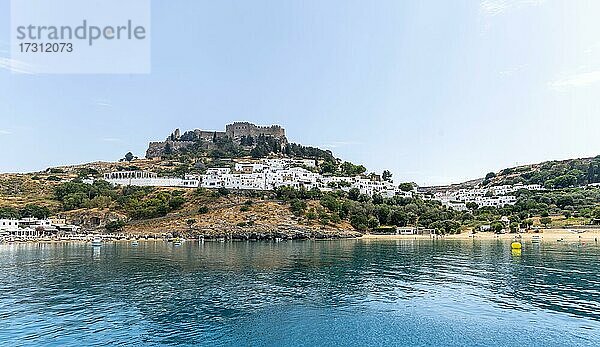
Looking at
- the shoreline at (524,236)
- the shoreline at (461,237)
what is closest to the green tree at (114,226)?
the shoreline at (461,237)

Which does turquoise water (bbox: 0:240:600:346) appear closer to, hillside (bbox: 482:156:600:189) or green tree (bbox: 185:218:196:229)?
green tree (bbox: 185:218:196:229)

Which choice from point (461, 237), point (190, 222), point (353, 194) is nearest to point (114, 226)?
point (190, 222)

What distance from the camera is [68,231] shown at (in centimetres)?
10344

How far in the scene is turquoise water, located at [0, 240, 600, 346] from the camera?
24.2 meters

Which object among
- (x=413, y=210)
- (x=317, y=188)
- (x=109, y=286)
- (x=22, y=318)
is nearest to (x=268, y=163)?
(x=317, y=188)

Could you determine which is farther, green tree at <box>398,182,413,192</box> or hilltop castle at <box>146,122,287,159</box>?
hilltop castle at <box>146,122,287,159</box>

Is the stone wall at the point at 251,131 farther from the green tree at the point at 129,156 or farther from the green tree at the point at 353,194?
the green tree at the point at 353,194

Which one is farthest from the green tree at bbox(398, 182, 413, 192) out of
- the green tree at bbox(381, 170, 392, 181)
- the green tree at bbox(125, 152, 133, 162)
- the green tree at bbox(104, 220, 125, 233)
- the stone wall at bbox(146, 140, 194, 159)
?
the green tree at bbox(125, 152, 133, 162)

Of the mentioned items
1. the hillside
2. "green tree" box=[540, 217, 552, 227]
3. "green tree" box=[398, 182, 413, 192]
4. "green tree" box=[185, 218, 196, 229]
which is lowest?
"green tree" box=[540, 217, 552, 227]

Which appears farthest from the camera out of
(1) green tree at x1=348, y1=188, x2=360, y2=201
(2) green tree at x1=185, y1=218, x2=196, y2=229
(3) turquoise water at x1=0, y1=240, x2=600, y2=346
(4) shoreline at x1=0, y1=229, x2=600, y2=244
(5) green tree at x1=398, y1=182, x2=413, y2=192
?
(5) green tree at x1=398, y1=182, x2=413, y2=192

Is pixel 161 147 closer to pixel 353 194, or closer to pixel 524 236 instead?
pixel 353 194

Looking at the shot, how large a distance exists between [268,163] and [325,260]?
98923 millimetres

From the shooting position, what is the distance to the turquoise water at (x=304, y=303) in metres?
24.2

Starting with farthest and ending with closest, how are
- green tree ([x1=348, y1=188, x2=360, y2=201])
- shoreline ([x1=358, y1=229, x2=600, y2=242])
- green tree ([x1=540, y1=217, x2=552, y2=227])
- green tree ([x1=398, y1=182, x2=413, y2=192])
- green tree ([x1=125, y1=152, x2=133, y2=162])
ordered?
green tree ([x1=125, y1=152, x2=133, y2=162])
green tree ([x1=398, y1=182, x2=413, y2=192])
green tree ([x1=348, y1=188, x2=360, y2=201])
green tree ([x1=540, y1=217, x2=552, y2=227])
shoreline ([x1=358, y1=229, x2=600, y2=242])
